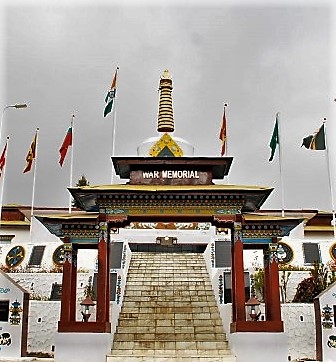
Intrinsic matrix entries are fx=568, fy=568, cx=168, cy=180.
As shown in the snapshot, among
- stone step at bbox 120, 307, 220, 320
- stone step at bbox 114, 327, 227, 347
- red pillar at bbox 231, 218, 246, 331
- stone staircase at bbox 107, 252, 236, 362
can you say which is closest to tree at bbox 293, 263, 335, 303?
A: stone staircase at bbox 107, 252, 236, 362

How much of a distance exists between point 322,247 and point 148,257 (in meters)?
8.81

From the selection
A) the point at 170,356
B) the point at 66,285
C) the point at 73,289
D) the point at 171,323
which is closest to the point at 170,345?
the point at 170,356

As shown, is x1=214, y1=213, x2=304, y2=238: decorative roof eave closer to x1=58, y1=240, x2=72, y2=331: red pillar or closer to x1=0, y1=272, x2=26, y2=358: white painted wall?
x1=58, y1=240, x2=72, y2=331: red pillar

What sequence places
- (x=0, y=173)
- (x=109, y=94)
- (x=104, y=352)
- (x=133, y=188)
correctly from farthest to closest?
(x=109, y=94) → (x=0, y=173) → (x=133, y=188) → (x=104, y=352)

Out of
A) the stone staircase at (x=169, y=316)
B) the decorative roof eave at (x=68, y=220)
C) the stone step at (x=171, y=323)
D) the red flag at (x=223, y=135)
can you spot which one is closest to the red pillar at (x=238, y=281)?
the stone staircase at (x=169, y=316)

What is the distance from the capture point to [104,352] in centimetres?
1814

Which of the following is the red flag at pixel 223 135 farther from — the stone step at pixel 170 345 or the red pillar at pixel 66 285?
the stone step at pixel 170 345

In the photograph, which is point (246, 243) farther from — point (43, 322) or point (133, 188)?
point (43, 322)

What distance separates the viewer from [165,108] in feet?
87.8

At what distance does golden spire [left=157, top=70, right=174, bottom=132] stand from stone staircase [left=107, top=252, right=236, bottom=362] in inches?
258

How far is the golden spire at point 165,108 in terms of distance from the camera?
2652 centimetres

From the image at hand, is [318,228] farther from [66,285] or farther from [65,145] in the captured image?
[66,285]

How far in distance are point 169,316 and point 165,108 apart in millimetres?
10078

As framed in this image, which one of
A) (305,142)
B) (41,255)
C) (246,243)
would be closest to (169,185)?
(246,243)
